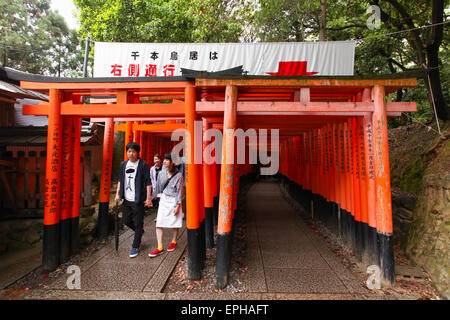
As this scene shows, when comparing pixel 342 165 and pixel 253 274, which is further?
pixel 342 165

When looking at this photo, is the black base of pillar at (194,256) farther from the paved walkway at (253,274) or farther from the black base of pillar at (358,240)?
the black base of pillar at (358,240)

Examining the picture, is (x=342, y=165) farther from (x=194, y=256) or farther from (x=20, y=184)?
(x=20, y=184)

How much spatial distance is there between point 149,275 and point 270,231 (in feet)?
11.9

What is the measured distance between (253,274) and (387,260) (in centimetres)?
210

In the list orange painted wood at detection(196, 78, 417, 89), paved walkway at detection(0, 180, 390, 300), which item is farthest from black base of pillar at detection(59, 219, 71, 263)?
orange painted wood at detection(196, 78, 417, 89)

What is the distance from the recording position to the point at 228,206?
3830 mm

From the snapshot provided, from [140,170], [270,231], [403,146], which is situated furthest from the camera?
[403,146]

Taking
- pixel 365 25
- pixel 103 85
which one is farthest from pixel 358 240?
pixel 365 25

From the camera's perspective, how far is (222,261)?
377 centimetres

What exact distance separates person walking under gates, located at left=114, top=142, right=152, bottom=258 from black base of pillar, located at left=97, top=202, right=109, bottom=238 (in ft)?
4.93

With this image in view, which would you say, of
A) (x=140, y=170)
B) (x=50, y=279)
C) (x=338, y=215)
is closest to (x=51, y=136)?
(x=140, y=170)

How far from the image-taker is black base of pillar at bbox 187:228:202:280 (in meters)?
3.92

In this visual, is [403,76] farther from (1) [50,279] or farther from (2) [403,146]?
(1) [50,279]

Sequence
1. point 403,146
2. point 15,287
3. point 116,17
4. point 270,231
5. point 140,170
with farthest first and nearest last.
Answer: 1. point 116,17
2. point 403,146
3. point 270,231
4. point 140,170
5. point 15,287
